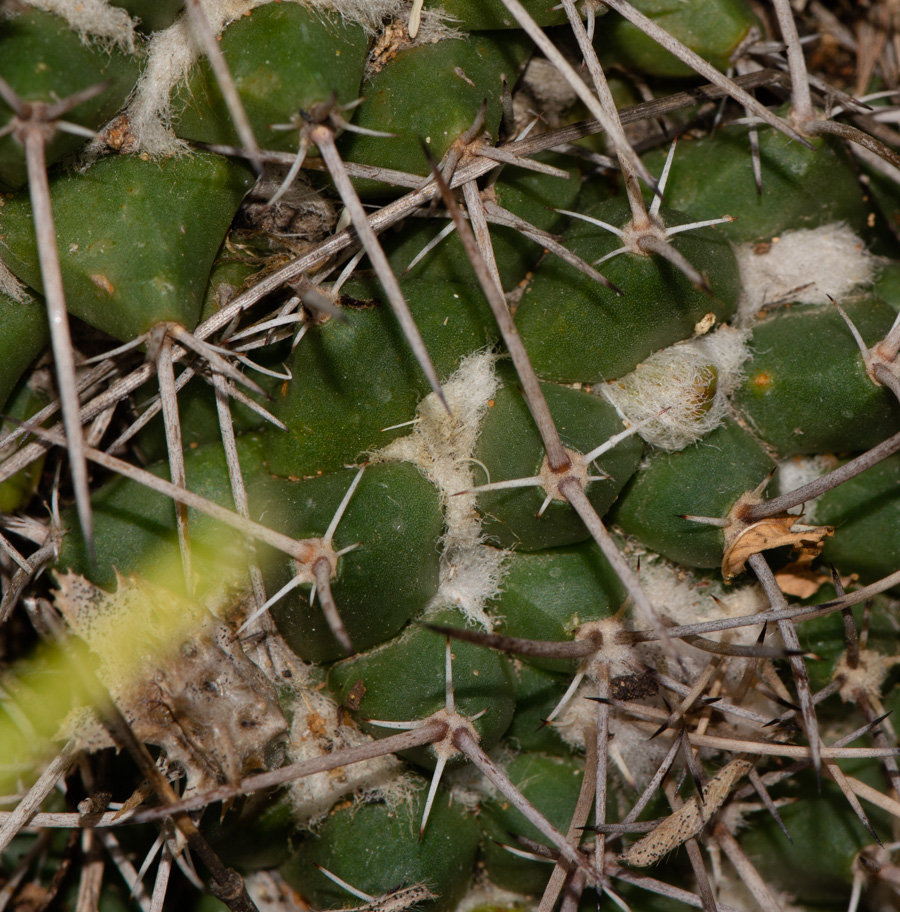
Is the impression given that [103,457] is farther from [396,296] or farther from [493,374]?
[493,374]

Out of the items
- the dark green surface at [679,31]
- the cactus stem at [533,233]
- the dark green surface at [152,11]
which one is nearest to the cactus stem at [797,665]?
the cactus stem at [533,233]

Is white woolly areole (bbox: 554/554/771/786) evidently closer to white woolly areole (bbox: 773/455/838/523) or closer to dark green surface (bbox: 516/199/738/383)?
white woolly areole (bbox: 773/455/838/523)

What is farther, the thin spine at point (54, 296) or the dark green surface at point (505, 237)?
the dark green surface at point (505, 237)

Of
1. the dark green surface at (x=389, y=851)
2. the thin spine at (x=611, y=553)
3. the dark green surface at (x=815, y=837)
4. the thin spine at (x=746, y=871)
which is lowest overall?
the dark green surface at (x=815, y=837)

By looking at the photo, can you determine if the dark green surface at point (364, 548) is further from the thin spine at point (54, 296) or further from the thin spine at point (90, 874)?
the thin spine at point (90, 874)

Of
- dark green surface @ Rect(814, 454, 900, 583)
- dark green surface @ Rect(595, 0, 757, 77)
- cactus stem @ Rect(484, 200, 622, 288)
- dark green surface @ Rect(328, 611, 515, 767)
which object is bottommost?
dark green surface @ Rect(814, 454, 900, 583)

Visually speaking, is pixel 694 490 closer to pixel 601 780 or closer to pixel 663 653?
pixel 663 653

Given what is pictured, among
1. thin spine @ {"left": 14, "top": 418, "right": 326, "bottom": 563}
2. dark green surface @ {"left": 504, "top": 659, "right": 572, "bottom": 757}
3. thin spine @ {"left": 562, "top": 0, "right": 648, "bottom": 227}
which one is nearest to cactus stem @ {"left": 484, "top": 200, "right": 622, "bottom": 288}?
thin spine @ {"left": 562, "top": 0, "right": 648, "bottom": 227}
